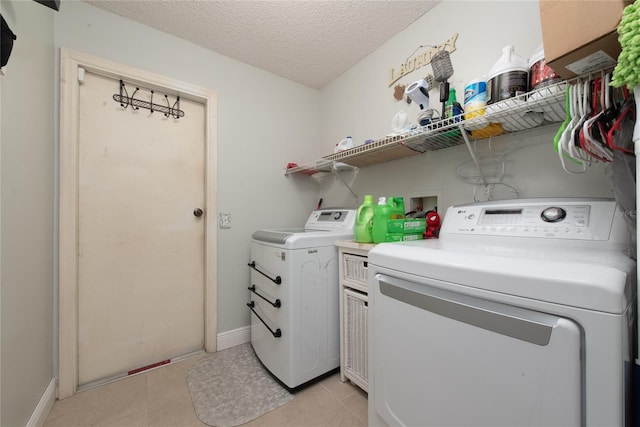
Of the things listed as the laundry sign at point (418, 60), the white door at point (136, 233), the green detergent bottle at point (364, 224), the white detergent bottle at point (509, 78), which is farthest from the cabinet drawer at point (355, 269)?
the laundry sign at point (418, 60)

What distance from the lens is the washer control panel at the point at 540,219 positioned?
859 millimetres

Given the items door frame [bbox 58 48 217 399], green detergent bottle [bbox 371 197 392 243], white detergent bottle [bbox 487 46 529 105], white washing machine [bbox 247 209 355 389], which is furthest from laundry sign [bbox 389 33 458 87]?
door frame [bbox 58 48 217 399]

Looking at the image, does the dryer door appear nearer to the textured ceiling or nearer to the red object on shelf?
the red object on shelf

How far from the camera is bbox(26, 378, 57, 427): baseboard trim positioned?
1186 millimetres

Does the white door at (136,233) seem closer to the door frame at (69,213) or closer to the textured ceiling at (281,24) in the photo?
the door frame at (69,213)

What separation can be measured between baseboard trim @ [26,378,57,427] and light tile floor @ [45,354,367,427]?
3cm

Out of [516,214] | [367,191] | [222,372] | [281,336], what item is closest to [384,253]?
[516,214]

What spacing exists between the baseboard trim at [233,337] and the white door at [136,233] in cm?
16

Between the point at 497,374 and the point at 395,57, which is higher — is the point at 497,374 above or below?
below

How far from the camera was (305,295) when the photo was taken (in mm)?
1477

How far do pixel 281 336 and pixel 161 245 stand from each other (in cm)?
113

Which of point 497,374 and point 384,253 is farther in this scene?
point 384,253

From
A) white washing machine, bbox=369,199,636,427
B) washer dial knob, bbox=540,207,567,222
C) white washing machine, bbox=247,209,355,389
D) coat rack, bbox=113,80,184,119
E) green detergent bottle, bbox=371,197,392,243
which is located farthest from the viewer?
coat rack, bbox=113,80,184,119

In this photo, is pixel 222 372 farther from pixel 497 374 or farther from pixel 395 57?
pixel 395 57
